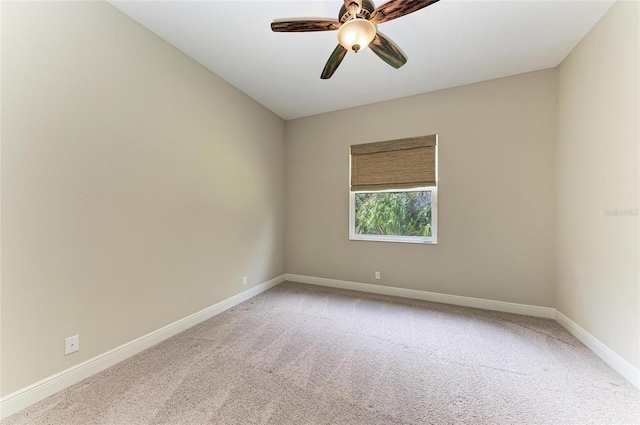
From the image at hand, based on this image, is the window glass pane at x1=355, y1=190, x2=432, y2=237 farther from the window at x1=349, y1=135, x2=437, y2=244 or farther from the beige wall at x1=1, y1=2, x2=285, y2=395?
the beige wall at x1=1, y1=2, x2=285, y2=395

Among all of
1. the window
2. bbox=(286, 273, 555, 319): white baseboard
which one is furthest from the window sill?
bbox=(286, 273, 555, 319): white baseboard

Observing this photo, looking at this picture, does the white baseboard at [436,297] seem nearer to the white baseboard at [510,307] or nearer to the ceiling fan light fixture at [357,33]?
the white baseboard at [510,307]

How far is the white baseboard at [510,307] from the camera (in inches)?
70.9

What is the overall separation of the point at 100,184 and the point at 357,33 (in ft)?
7.07

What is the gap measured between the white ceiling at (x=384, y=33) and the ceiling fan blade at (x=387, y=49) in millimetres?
472

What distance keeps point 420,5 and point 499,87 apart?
2.14 m

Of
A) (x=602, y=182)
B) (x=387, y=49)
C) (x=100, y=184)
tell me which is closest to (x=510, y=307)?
(x=602, y=182)

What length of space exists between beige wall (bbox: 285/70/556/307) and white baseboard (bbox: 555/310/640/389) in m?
0.36

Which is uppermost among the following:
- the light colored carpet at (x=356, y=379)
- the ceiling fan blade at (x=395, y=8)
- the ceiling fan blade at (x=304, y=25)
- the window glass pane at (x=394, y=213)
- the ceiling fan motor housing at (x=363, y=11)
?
the ceiling fan motor housing at (x=363, y=11)

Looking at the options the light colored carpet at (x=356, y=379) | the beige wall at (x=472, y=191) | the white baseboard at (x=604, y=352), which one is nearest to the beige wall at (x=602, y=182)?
the white baseboard at (x=604, y=352)

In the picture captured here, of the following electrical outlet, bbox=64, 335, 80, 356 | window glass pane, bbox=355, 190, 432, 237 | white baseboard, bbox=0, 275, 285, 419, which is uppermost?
window glass pane, bbox=355, 190, 432, 237

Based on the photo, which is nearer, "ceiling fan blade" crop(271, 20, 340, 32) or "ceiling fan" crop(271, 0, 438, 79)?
"ceiling fan" crop(271, 0, 438, 79)

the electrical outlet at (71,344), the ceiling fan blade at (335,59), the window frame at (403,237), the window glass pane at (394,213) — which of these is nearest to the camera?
the electrical outlet at (71,344)

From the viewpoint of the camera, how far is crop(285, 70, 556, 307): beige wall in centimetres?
277
